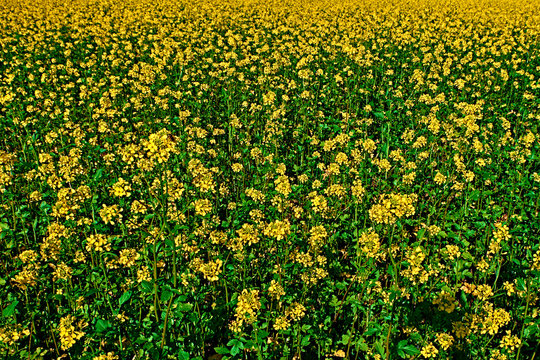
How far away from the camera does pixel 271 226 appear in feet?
12.3

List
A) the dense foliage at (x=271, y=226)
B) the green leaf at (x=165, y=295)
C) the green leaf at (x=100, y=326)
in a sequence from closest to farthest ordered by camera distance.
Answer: the green leaf at (x=165, y=295) → the green leaf at (x=100, y=326) → the dense foliage at (x=271, y=226)

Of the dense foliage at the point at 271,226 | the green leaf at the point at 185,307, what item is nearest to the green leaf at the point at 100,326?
the dense foliage at the point at 271,226

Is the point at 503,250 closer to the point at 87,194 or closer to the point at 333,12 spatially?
the point at 87,194

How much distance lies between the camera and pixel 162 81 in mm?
10016

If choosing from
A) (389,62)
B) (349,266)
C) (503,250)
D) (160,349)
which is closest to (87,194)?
(160,349)

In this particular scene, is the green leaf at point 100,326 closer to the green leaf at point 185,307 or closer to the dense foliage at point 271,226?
the dense foliage at point 271,226

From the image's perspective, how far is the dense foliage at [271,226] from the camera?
3602 mm

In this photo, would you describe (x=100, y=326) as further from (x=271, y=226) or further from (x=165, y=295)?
(x=271, y=226)

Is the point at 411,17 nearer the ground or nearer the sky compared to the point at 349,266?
nearer the sky

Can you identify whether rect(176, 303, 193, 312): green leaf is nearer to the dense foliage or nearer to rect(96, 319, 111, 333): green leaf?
the dense foliage

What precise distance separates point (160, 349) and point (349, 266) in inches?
104

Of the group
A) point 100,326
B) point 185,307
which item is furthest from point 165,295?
point 100,326

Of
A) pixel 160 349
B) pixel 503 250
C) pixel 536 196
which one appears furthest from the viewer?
pixel 536 196

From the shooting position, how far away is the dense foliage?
3602 millimetres
